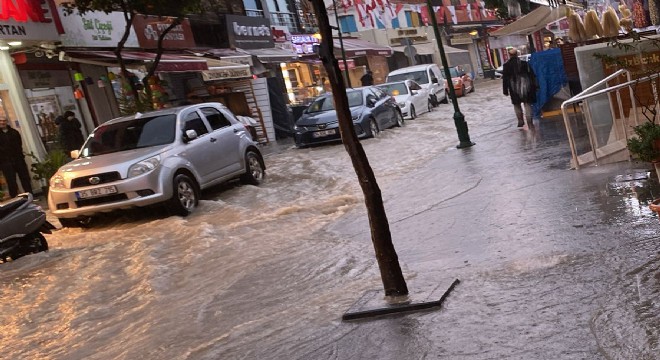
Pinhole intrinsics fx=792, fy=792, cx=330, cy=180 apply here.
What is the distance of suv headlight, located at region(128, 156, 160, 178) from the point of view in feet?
38.5

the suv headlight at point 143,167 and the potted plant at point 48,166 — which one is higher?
the potted plant at point 48,166

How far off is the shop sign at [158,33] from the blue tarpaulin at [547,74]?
11257mm

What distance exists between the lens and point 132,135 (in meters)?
13.0

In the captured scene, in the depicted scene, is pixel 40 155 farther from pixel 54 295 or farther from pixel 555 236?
pixel 555 236

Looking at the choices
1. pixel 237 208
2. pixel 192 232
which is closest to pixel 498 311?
pixel 192 232

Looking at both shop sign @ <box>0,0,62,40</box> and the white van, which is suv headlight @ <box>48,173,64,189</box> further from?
the white van

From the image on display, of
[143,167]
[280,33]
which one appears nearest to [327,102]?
[143,167]

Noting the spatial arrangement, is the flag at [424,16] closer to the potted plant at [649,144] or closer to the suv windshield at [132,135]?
the suv windshield at [132,135]

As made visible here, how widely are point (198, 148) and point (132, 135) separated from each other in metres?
1.09

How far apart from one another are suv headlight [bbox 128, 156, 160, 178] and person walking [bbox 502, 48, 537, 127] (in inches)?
359

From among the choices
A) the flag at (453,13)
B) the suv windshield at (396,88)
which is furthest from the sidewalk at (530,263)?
the flag at (453,13)

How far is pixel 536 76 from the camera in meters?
19.0

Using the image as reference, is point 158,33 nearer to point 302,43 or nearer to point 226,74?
point 226,74

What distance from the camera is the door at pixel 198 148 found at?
13.0m
